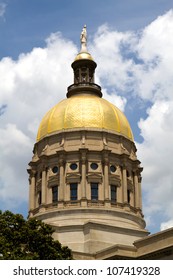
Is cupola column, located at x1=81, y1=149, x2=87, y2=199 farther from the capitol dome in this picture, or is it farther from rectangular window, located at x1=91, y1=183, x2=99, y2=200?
rectangular window, located at x1=91, y1=183, x2=99, y2=200

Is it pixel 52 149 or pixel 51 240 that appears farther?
pixel 52 149

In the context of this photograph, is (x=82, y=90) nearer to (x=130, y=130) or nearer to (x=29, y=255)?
(x=130, y=130)

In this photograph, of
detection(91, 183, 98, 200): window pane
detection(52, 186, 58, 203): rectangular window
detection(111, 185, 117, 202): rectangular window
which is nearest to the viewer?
detection(91, 183, 98, 200): window pane

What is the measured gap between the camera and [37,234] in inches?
1315

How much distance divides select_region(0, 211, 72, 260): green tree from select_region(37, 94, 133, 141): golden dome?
30.6 metres

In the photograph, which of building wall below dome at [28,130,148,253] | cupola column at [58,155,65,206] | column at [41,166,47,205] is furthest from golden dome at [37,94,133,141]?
column at [41,166,47,205]

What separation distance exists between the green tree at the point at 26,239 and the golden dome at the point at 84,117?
3065 centimetres

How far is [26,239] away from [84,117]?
3278cm

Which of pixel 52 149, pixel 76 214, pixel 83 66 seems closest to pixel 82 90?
pixel 83 66

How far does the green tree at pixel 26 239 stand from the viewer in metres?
32.2

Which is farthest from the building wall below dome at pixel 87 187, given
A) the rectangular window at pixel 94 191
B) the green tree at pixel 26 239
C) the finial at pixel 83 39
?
the green tree at pixel 26 239

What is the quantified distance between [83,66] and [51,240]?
138ft

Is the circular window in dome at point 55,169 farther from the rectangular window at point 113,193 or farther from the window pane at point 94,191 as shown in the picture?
the rectangular window at point 113,193

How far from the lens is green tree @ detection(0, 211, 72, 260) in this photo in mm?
32156
